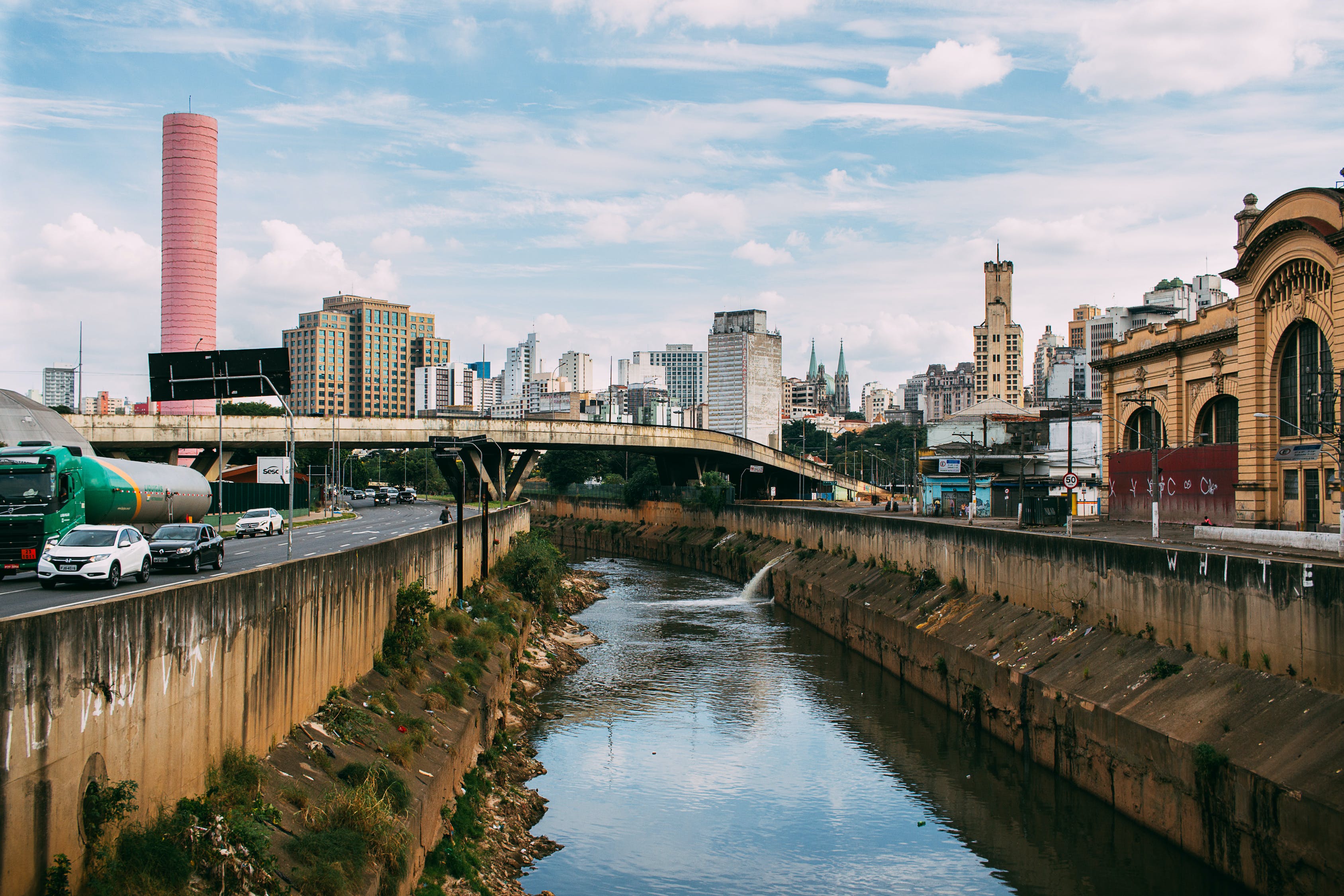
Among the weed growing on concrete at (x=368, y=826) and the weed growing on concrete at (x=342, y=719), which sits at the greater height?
the weed growing on concrete at (x=342, y=719)

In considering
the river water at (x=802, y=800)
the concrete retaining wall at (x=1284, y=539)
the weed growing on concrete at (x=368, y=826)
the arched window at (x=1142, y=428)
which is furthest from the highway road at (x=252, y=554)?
the arched window at (x=1142, y=428)

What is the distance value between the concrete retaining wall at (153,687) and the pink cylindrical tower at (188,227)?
188m

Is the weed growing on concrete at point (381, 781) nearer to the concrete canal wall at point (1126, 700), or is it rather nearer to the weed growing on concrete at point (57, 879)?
the weed growing on concrete at point (57, 879)

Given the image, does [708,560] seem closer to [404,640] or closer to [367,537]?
[367,537]

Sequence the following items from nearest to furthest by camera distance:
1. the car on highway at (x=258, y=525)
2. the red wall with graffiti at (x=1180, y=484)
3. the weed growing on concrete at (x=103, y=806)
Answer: the weed growing on concrete at (x=103, y=806) < the red wall with graffiti at (x=1180, y=484) < the car on highway at (x=258, y=525)

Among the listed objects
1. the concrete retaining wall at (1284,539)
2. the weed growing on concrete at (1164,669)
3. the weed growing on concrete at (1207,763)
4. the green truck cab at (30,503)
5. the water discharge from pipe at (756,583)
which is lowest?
the water discharge from pipe at (756,583)

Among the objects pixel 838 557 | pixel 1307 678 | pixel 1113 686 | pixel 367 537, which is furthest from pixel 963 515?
pixel 1307 678

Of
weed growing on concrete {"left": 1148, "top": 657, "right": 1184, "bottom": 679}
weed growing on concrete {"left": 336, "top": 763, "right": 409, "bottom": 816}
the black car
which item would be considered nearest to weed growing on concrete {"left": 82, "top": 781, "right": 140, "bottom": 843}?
weed growing on concrete {"left": 336, "top": 763, "right": 409, "bottom": 816}

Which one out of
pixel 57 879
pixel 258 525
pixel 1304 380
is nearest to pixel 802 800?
pixel 57 879

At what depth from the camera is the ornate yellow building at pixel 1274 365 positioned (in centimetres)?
3803

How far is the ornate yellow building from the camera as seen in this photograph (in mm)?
38031

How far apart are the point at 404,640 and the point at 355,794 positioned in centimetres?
1075

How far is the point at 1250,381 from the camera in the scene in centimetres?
4388

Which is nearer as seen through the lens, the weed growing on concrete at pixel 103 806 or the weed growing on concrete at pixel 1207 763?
the weed growing on concrete at pixel 103 806
